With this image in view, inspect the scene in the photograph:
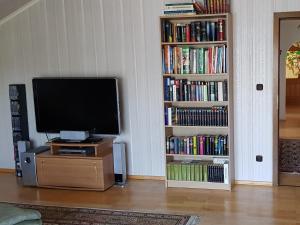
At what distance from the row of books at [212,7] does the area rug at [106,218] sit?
2179 mm

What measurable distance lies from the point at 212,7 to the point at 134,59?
3.71 ft

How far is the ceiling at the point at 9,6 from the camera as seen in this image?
16.6 feet

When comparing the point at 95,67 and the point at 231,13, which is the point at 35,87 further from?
the point at 231,13

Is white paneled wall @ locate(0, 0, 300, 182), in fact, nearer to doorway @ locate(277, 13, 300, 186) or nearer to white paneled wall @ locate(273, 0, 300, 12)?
white paneled wall @ locate(273, 0, 300, 12)

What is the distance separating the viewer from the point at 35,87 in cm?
532

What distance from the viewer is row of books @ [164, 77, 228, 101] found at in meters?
4.67

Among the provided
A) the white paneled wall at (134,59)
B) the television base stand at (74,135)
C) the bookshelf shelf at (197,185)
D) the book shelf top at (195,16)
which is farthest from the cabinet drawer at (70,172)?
the book shelf top at (195,16)

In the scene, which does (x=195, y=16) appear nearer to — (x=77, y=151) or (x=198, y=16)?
(x=198, y=16)

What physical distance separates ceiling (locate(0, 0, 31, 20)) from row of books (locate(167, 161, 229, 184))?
269 centimetres

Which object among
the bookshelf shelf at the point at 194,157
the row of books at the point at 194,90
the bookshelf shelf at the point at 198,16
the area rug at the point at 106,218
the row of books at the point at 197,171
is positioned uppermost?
the bookshelf shelf at the point at 198,16

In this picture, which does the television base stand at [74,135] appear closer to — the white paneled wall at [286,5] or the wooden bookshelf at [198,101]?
the wooden bookshelf at [198,101]

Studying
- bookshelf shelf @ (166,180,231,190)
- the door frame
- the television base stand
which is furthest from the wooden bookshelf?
the television base stand

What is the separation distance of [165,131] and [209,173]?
27.2 inches

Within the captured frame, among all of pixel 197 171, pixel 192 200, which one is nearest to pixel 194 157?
pixel 197 171
